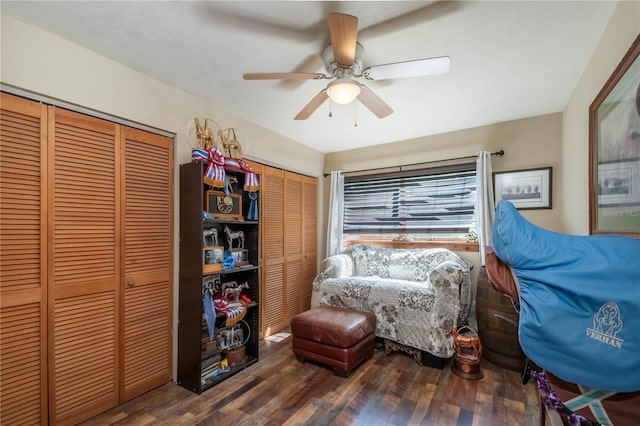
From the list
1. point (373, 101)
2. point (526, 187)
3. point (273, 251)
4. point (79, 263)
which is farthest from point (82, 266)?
point (526, 187)

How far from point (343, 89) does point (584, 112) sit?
71.1 inches

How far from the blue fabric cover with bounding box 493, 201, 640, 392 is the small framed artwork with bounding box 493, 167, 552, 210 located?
2442 millimetres

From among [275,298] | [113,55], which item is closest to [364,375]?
[275,298]

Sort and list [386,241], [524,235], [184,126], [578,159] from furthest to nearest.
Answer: [386,241] → [184,126] → [578,159] → [524,235]

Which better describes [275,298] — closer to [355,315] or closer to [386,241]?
[355,315]

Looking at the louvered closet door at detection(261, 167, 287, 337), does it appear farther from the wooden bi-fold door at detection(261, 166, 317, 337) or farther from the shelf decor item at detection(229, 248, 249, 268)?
the shelf decor item at detection(229, 248, 249, 268)

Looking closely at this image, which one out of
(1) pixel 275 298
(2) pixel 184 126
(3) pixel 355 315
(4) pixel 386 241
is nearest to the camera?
(2) pixel 184 126

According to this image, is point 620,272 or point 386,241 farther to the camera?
point 386,241

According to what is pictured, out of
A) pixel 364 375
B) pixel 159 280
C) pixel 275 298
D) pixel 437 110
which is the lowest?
pixel 364 375

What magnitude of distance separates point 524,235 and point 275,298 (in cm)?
290

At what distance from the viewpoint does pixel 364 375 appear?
2.41 meters

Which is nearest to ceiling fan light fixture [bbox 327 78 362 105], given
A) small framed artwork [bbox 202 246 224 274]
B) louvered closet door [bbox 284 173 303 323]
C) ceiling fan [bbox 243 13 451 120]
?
ceiling fan [bbox 243 13 451 120]

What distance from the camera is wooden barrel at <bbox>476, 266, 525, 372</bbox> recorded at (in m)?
2.46

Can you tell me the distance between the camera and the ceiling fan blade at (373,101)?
1.87 meters
